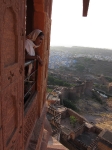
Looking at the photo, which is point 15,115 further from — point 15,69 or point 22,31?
point 22,31

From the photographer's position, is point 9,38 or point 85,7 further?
point 85,7

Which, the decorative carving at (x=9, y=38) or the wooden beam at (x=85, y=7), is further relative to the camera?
the wooden beam at (x=85, y=7)

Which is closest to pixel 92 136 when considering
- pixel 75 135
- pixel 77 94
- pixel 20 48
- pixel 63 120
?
pixel 75 135

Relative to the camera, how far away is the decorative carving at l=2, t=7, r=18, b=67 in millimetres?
1629

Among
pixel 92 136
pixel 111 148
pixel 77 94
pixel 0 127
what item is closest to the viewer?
pixel 0 127

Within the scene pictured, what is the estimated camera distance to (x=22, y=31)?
2.12 m

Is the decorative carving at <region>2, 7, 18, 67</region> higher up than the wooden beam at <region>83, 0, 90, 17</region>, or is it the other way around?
the wooden beam at <region>83, 0, 90, 17</region>

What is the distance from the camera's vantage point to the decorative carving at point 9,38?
1.63 metres

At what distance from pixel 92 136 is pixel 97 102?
41.0 feet

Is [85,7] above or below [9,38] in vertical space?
above

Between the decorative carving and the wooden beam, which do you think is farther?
the wooden beam

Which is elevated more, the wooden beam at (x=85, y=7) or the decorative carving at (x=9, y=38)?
the wooden beam at (x=85, y=7)

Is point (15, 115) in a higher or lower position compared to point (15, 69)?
lower

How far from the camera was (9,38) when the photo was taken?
1.76 meters
